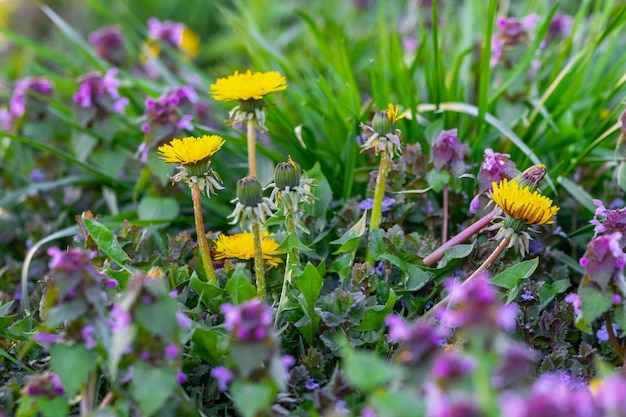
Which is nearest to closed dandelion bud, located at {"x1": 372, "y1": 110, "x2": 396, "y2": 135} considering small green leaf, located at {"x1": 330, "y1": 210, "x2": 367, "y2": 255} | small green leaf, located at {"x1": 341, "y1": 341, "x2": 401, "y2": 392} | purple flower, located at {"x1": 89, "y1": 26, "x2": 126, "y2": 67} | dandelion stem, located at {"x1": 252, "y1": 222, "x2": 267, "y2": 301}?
small green leaf, located at {"x1": 330, "y1": 210, "x2": 367, "y2": 255}

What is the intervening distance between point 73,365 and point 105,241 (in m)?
0.44

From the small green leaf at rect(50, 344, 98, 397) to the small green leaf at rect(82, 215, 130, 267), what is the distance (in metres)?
0.37

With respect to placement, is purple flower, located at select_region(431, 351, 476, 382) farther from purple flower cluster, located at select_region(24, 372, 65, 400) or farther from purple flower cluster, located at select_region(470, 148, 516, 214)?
purple flower cluster, located at select_region(470, 148, 516, 214)

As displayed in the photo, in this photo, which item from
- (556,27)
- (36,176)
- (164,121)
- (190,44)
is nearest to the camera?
(164,121)

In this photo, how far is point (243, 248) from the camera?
1.52 meters

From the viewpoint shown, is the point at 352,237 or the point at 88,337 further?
the point at 352,237

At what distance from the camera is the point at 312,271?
4.48 ft

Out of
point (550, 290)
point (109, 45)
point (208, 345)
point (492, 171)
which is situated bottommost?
point (208, 345)

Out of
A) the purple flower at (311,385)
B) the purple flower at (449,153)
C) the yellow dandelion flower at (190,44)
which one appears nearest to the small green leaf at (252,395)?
the purple flower at (311,385)

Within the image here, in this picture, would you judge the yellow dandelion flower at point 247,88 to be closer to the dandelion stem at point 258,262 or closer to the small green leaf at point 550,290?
the dandelion stem at point 258,262

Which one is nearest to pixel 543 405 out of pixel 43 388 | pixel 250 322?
pixel 250 322

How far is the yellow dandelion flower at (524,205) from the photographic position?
1.32 metres

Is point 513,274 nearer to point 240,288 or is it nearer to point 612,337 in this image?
point 612,337

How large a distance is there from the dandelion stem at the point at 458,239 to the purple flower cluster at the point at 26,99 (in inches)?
57.0
